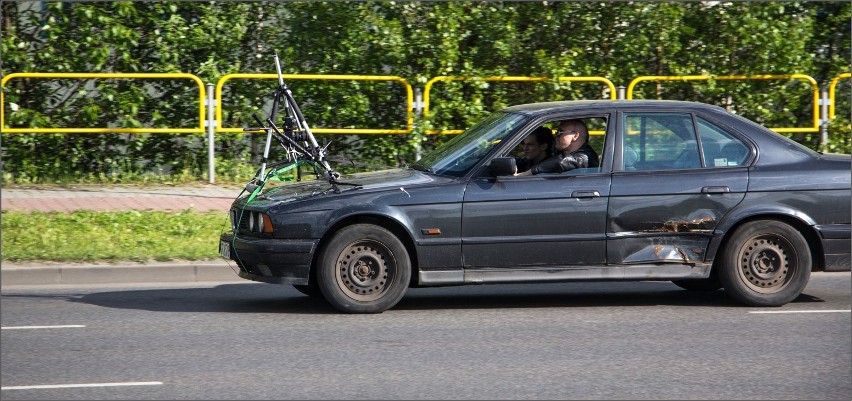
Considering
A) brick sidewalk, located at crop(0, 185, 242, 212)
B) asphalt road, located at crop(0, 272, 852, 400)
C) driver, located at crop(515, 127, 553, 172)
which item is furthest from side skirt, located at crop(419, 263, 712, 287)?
brick sidewalk, located at crop(0, 185, 242, 212)

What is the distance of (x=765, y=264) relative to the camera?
856 centimetres

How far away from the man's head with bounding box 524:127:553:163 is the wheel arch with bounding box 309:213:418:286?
125 centimetres

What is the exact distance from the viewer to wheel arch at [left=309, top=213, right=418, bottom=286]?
817cm

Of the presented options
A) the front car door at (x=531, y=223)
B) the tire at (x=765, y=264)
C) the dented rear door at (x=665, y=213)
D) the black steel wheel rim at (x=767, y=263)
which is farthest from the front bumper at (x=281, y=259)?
the black steel wheel rim at (x=767, y=263)

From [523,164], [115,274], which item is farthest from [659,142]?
[115,274]

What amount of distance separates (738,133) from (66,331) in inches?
204

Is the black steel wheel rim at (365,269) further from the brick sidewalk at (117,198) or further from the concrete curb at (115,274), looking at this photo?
the brick sidewalk at (117,198)

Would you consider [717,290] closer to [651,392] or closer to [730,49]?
[651,392]

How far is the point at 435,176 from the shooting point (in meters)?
8.48

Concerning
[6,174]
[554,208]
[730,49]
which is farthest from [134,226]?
[730,49]

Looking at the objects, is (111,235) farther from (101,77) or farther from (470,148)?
(470,148)

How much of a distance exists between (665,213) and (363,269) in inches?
90.2

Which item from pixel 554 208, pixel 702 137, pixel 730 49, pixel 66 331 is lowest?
pixel 66 331

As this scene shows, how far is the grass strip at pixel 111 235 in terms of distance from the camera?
10.4 metres
